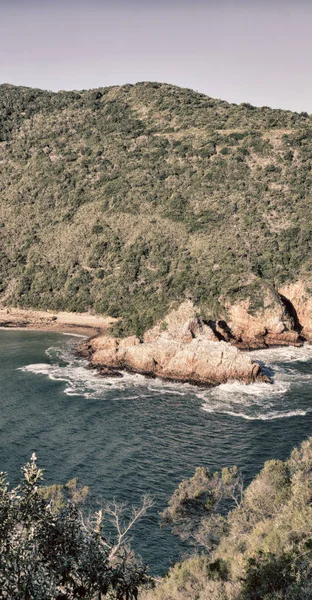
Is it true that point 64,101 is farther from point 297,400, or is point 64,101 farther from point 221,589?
point 221,589

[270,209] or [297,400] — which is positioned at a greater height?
[270,209]

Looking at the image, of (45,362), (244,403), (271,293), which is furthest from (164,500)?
(271,293)

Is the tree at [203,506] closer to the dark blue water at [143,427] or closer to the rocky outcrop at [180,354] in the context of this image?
the dark blue water at [143,427]

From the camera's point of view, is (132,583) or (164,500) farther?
(164,500)

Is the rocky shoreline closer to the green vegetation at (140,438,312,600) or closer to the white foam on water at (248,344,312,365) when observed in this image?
the white foam on water at (248,344,312,365)

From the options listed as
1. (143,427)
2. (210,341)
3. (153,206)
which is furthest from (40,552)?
(153,206)

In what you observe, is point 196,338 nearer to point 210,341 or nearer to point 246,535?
point 210,341

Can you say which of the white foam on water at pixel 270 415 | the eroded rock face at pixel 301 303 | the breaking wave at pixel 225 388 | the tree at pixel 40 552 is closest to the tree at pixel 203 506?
the tree at pixel 40 552
